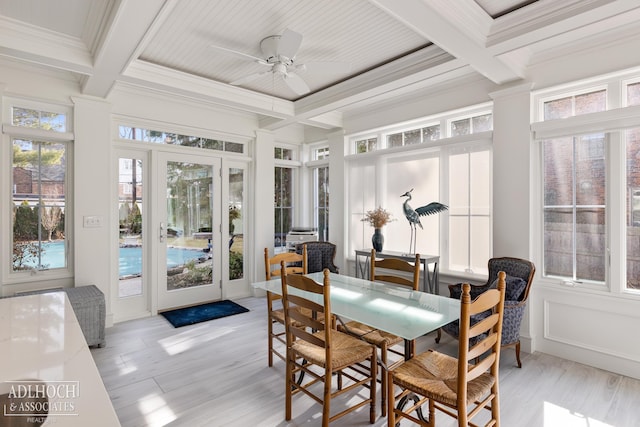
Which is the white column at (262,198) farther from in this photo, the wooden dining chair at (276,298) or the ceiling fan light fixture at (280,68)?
the ceiling fan light fixture at (280,68)

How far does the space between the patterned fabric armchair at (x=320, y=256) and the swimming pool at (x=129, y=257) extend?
1502 mm

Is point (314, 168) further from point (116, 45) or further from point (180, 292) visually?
point (116, 45)

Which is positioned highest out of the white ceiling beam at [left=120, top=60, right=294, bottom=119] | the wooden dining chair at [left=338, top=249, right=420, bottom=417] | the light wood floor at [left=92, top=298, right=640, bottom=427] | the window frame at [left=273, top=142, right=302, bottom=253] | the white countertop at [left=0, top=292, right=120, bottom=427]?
the white ceiling beam at [left=120, top=60, right=294, bottom=119]

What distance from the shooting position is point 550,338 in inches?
124

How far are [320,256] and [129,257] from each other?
2.43 meters

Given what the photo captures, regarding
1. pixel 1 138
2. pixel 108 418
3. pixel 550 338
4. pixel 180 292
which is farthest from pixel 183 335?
pixel 550 338

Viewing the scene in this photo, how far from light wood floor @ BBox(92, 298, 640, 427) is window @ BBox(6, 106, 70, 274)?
3.82 feet

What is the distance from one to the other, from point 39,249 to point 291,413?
126 inches

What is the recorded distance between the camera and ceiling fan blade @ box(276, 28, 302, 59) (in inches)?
90.3

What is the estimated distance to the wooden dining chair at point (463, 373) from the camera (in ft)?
5.17

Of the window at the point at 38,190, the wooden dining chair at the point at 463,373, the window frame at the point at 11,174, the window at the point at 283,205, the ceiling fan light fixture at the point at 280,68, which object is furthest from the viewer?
the window at the point at 283,205

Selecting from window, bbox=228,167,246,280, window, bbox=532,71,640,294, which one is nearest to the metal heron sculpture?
window, bbox=532,71,640,294

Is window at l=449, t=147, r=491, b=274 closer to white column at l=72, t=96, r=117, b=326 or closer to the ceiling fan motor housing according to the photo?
the ceiling fan motor housing

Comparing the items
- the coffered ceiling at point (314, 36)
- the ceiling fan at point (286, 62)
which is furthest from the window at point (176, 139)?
the ceiling fan at point (286, 62)
